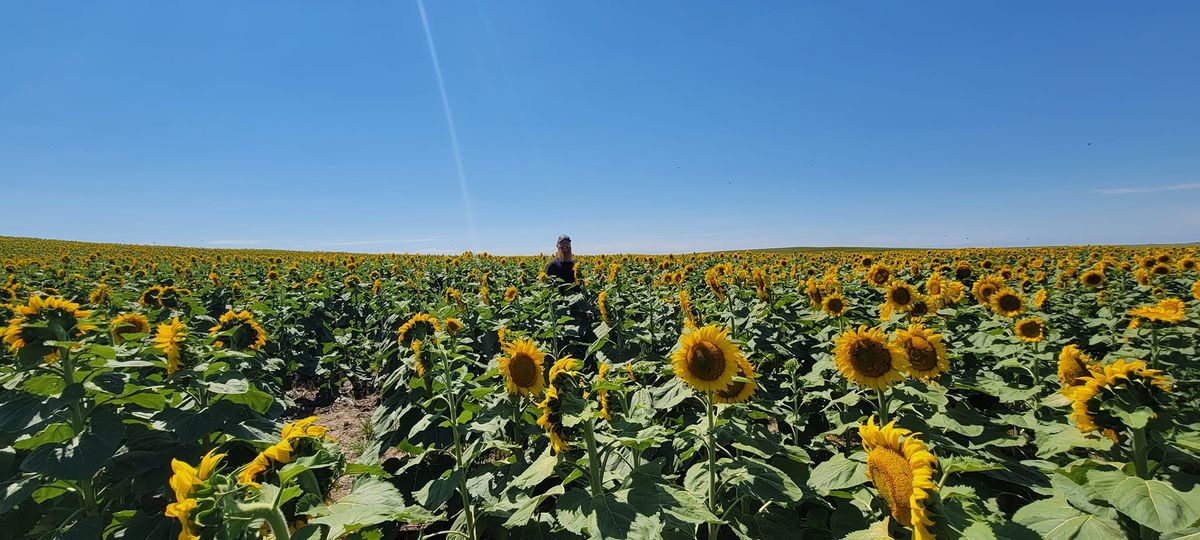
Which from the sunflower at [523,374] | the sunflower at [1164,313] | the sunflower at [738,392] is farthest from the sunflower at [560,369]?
the sunflower at [1164,313]

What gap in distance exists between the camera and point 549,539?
9.40 ft

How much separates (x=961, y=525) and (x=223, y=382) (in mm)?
3866

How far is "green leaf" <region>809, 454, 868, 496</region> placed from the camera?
7.22 feet

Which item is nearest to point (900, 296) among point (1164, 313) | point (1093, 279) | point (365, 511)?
point (1164, 313)

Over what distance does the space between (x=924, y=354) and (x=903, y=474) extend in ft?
6.52

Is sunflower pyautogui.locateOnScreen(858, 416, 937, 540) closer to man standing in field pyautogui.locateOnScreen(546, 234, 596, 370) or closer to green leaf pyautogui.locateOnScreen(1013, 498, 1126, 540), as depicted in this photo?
green leaf pyautogui.locateOnScreen(1013, 498, 1126, 540)

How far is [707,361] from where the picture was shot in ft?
8.96

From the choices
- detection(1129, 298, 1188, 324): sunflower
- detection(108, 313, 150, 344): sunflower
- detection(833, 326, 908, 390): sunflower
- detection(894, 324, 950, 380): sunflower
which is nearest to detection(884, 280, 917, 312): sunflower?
detection(1129, 298, 1188, 324): sunflower

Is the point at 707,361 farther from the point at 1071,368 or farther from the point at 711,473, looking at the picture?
the point at 1071,368

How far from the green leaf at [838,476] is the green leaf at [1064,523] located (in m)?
0.59

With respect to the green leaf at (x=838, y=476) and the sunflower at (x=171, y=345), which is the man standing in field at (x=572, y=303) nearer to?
the sunflower at (x=171, y=345)

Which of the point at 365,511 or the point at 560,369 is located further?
the point at 560,369

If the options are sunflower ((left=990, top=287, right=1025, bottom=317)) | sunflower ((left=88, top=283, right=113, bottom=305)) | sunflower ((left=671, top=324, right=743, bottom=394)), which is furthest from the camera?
sunflower ((left=88, top=283, right=113, bottom=305))

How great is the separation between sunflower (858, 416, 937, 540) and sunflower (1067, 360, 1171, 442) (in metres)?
0.94
